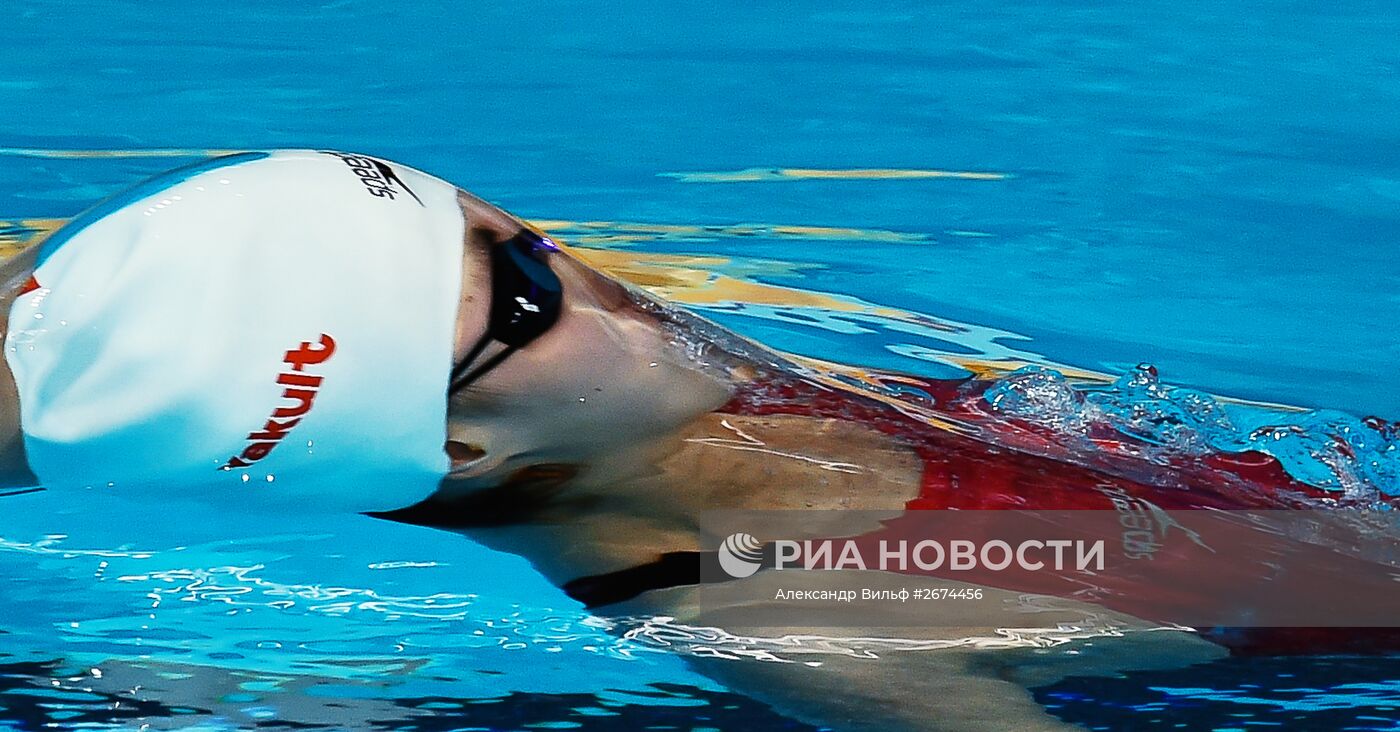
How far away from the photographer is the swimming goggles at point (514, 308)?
7.82 ft

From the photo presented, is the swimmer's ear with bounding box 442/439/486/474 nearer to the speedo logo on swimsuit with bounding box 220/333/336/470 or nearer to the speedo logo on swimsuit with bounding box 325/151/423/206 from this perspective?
the speedo logo on swimsuit with bounding box 220/333/336/470

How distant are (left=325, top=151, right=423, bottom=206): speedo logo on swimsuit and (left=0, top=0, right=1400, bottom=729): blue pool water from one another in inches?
31.2

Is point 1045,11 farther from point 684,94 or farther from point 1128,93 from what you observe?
point 684,94

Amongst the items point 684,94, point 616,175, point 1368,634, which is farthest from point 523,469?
point 684,94

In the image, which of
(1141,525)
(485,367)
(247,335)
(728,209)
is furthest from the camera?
(728,209)

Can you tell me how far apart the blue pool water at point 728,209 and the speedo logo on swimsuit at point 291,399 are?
630mm

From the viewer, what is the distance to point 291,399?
7.53 ft

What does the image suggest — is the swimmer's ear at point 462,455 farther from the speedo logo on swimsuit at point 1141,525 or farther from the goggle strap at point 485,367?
the speedo logo on swimsuit at point 1141,525

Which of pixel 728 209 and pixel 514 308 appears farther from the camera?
pixel 728 209

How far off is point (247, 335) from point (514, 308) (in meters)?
0.35

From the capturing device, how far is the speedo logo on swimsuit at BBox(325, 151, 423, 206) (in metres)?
2.42

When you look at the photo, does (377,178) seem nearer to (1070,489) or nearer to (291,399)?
Answer: (291,399)

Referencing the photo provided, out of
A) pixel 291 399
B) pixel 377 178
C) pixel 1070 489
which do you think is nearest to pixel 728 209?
pixel 1070 489

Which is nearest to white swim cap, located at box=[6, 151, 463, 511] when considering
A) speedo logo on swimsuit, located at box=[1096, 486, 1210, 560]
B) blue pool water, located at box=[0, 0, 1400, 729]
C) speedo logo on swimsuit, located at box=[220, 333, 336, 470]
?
speedo logo on swimsuit, located at box=[220, 333, 336, 470]
